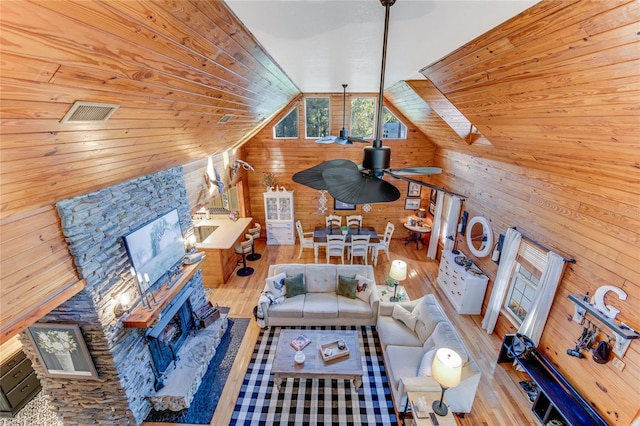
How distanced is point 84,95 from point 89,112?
22 centimetres

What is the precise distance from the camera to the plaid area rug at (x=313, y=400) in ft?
11.5

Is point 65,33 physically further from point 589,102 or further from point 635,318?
point 635,318

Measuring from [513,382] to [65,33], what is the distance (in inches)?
225

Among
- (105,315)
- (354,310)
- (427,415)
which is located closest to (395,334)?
(354,310)

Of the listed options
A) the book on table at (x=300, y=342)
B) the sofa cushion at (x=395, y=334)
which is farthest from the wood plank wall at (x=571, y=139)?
the book on table at (x=300, y=342)

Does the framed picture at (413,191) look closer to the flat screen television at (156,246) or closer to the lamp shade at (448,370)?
the lamp shade at (448,370)

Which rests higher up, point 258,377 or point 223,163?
point 223,163

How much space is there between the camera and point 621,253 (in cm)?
282

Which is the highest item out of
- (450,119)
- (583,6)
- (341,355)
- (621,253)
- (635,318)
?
Answer: (583,6)

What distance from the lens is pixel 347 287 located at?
5.14 metres

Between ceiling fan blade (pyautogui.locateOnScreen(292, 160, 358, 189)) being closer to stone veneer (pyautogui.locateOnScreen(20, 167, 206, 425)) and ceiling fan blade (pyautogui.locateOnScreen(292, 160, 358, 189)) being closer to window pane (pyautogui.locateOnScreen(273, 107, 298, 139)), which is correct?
stone veneer (pyautogui.locateOnScreen(20, 167, 206, 425))

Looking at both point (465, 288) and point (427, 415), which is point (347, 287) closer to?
point (465, 288)

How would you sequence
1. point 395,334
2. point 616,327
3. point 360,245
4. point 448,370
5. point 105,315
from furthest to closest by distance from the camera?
1. point 360,245
2. point 395,334
3. point 105,315
4. point 448,370
5. point 616,327

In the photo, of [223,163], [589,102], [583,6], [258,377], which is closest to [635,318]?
[589,102]
